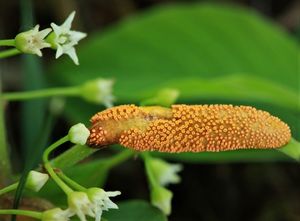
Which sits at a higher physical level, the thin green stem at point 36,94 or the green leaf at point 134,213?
the thin green stem at point 36,94

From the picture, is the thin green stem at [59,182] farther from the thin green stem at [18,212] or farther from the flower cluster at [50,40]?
the flower cluster at [50,40]

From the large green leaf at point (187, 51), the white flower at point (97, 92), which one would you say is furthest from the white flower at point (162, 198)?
the large green leaf at point (187, 51)

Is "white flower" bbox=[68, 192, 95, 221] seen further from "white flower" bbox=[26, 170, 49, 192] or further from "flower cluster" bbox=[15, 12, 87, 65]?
"flower cluster" bbox=[15, 12, 87, 65]

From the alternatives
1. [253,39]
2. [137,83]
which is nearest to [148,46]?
[137,83]

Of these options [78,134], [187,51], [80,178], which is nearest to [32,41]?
[78,134]

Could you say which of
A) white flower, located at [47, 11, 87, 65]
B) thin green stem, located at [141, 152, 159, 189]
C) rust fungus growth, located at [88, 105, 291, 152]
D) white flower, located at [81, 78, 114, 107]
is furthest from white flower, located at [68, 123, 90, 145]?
white flower, located at [81, 78, 114, 107]

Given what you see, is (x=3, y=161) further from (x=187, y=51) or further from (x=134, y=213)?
Answer: (x=187, y=51)
